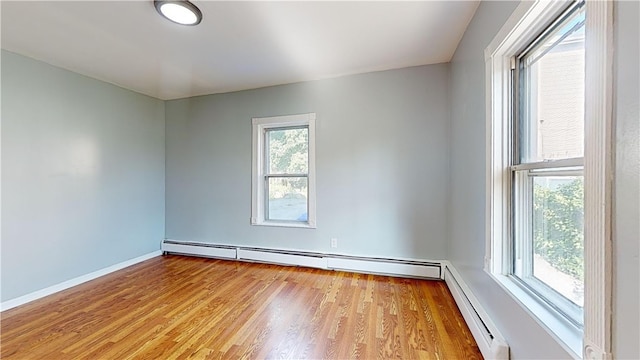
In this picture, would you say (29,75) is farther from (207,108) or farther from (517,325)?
(517,325)

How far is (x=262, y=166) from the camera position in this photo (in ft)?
11.8

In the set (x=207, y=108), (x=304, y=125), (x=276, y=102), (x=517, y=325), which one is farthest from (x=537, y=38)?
(x=207, y=108)

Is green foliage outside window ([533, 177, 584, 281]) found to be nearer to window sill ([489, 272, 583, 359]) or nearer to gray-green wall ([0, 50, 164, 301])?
window sill ([489, 272, 583, 359])

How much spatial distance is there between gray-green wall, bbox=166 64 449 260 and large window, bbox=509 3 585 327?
1.36m

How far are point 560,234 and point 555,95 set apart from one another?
0.65m

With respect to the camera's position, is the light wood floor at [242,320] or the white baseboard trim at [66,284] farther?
the white baseboard trim at [66,284]

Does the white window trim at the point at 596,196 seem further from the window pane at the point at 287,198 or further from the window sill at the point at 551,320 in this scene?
the window pane at the point at 287,198

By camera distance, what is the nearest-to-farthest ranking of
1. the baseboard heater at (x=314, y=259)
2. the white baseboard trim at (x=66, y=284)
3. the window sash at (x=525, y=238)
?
the window sash at (x=525, y=238), the white baseboard trim at (x=66, y=284), the baseboard heater at (x=314, y=259)

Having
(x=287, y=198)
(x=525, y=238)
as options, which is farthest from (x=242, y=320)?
(x=525, y=238)

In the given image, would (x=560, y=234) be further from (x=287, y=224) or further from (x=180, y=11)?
(x=287, y=224)

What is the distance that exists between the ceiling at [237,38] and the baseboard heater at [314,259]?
2.26 m

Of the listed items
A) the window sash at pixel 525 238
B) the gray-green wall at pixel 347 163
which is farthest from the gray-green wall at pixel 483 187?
the gray-green wall at pixel 347 163

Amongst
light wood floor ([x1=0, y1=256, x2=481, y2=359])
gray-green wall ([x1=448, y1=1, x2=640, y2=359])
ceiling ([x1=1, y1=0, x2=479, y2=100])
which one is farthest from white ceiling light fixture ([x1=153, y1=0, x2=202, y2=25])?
light wood floor ([x1=0, y1=256, x2=481, y2=359])

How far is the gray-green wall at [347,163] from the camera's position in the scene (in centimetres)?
291
